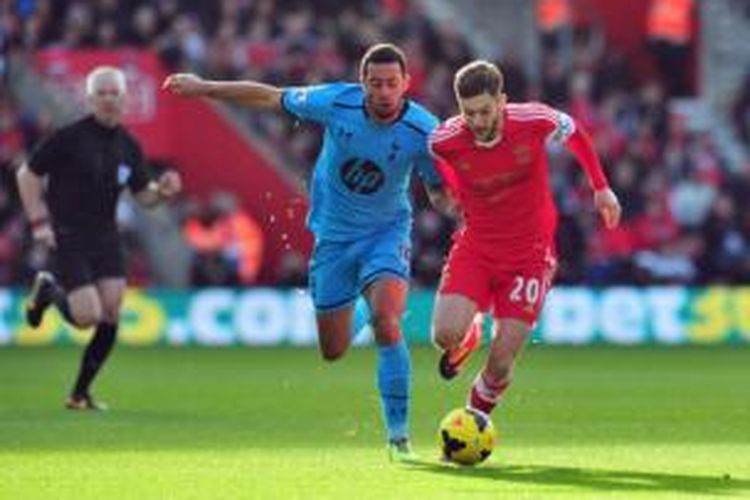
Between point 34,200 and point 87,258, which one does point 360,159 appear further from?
point 34,200

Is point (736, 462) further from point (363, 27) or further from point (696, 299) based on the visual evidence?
point (363, 27)

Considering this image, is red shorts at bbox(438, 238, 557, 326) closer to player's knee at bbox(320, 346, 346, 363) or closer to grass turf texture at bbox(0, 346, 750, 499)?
grass turf texture at bbox(0, 346, 750, 499)

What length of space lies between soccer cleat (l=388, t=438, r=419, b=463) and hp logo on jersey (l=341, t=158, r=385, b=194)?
1.49 m

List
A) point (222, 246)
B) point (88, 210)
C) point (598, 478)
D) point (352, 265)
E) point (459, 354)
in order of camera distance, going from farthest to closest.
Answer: point (222, 246) < point (88, 210) < point (459, 354) < point (352, 265) < point (598, 478)

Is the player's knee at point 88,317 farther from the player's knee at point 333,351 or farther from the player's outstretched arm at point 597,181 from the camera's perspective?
the player's outstretched arm at point 597,181

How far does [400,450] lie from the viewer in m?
13.1

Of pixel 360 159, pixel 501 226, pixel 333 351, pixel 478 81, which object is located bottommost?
pixel 333 351

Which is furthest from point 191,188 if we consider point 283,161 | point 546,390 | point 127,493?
point 127,493

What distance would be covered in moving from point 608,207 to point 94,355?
5.57 m

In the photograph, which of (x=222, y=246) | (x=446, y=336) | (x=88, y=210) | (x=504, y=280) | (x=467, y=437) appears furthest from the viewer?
(x=222, y=246)

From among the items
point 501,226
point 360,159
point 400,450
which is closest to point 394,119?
point 360,159

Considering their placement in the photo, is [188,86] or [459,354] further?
[459,354]

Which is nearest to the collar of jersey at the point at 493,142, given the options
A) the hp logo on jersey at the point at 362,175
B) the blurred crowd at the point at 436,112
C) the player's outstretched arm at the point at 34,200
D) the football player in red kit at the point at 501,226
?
the football player in red kit at the point at 501,226

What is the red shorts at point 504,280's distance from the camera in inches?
518
